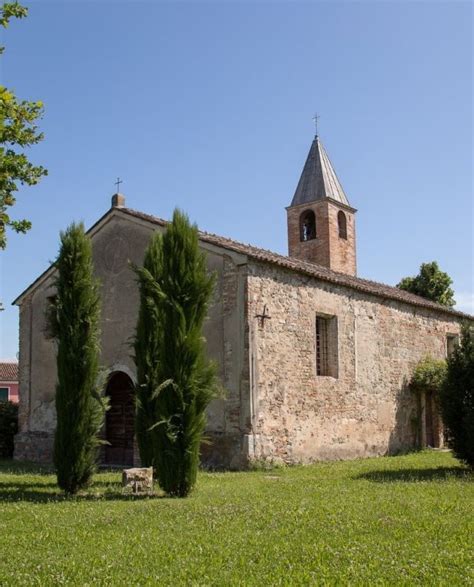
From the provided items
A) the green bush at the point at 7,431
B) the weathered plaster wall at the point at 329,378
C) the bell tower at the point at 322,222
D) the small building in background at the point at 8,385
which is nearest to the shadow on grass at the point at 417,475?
the weathered plaster wall at the point at 329,378

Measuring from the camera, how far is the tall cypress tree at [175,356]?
34.5 ft

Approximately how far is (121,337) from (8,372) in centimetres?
2581

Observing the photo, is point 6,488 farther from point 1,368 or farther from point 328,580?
point 1,368

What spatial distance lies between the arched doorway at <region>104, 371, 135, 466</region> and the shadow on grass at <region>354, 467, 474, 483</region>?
21.9ft

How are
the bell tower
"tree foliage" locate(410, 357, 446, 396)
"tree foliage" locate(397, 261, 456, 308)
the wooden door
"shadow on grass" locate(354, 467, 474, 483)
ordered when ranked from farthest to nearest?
"tree foliage" locate(397, 261, 456, 308) → the bell tower → the wooden door → "tree foliage" locate(410, 357, 446, 396) → "shadow on grass" locate(354, 467, 474, 483)

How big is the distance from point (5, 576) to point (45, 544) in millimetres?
1198

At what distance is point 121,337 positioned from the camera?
54.7 feet

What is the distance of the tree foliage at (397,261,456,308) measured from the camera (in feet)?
106

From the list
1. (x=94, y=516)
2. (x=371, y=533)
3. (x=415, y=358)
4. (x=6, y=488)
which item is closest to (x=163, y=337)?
(x=94, y=516)

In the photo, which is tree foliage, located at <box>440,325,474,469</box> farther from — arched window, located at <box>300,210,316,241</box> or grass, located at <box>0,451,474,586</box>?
arched window, located at <box>300,210,316,241</box>

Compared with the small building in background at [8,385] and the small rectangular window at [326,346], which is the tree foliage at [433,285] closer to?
the small rectangular window at [326,346]

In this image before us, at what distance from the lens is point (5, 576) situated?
5.66 metres

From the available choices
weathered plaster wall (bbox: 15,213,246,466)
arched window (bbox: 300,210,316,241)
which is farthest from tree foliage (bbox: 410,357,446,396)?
weathered plaster wall (bbox: 15,213,246,466)

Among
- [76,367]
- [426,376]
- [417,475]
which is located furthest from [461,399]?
[76,367]
